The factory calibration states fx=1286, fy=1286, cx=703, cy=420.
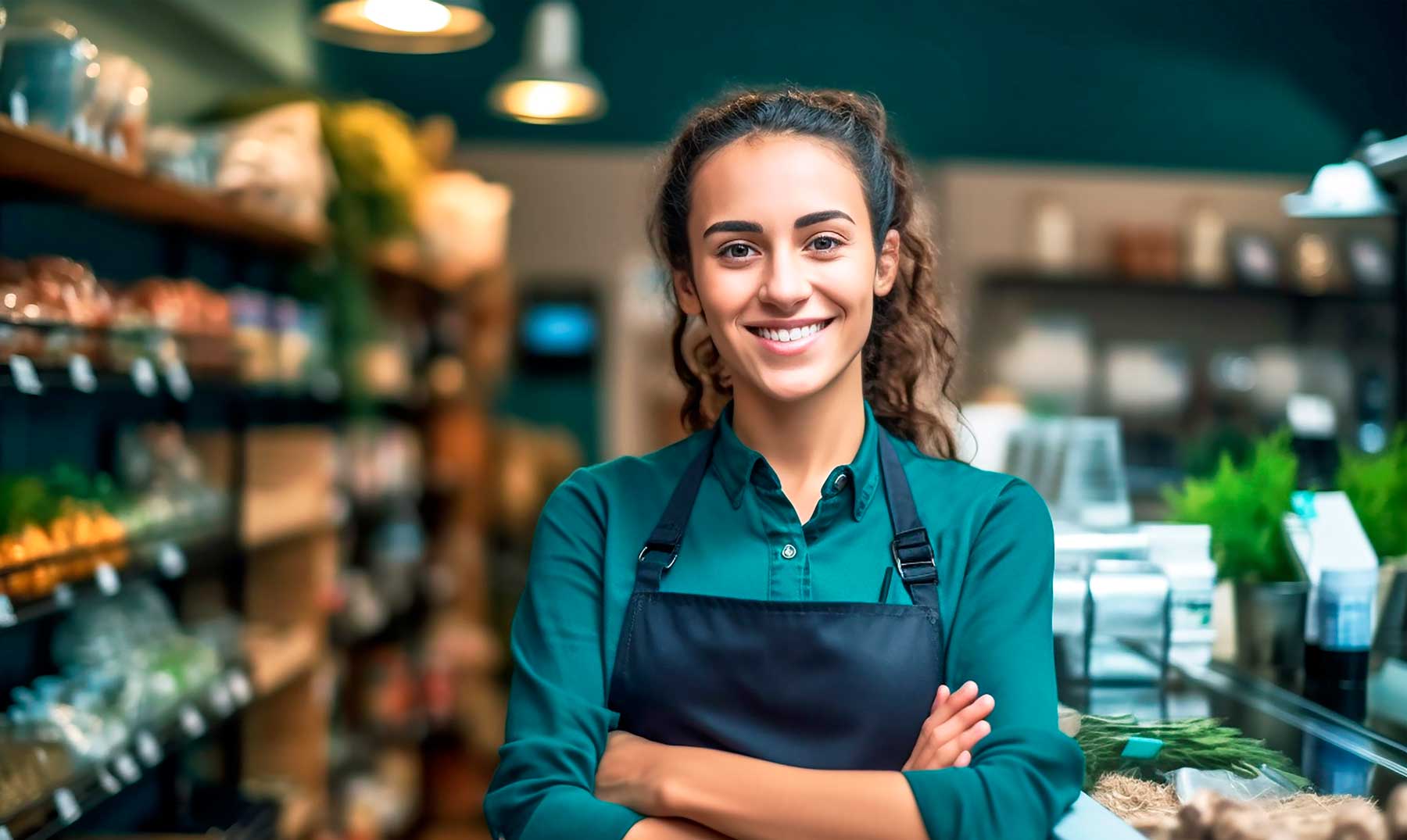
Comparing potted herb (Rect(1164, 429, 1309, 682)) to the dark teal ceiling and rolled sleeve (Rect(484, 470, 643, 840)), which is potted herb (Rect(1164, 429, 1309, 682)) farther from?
the dark teal ceiling

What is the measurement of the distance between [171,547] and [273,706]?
1.12 meters

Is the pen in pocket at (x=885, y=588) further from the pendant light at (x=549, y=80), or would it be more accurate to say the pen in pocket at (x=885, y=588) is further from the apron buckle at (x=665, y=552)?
the pendant light at (x=549, y=80)

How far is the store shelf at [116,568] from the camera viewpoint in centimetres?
230

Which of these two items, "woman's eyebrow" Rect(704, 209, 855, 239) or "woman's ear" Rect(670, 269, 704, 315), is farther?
"woman's ear" Rect(670, 269, 704, 315)

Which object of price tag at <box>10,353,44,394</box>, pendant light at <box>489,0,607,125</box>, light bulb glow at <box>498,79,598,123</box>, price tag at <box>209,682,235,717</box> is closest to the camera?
price tag at <box>10,353,44,394</box>

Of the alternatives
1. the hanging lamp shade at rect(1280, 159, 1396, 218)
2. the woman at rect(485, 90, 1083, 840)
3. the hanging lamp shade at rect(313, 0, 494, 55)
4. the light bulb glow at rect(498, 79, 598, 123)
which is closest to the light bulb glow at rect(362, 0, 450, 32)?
the hanging lamp shade at rect(313, 0, 494, 55)

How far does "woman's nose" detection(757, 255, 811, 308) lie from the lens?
137 centimetres

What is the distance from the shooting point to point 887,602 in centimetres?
140

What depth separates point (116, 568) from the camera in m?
2.69

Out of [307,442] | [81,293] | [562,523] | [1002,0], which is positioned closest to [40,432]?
[81,293]

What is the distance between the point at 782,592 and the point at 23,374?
158 centimetres

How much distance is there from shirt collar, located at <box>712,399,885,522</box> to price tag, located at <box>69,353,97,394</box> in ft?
5.05

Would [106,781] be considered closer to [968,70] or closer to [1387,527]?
[1387,527]

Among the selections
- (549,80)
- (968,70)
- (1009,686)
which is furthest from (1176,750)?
(968,70)
